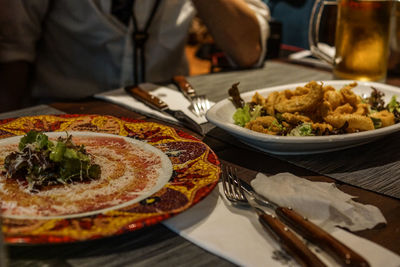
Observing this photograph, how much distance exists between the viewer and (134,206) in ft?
1.77

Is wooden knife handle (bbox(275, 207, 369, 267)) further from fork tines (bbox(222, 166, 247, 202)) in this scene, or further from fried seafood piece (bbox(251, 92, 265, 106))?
fried seafood piece (bbox(251, 92, 265, 106))

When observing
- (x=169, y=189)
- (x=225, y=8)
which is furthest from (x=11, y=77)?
(x=169, y=189)

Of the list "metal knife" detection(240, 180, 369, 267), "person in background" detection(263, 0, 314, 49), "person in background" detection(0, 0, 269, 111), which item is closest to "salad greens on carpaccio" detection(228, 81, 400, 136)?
"metal knife" detection(240, 180, 369, 267)

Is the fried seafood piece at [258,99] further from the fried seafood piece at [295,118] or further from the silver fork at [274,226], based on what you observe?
the silver fork at [274,226]

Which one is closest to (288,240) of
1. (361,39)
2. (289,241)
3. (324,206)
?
(289,241)

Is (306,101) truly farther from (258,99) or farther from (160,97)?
(160,97)

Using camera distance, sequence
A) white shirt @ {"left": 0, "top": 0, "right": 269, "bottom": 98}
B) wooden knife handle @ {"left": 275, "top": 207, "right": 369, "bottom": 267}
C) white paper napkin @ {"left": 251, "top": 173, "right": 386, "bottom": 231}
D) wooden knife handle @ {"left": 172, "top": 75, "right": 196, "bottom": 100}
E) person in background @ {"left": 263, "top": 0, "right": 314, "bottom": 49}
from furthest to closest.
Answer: person in background @ {"left": 263, "top": 0, "right": 314, "bottom": 49} → white shirt @ {"left": 0, "top": 0, "right": 269, "bottom": 98} → wooden knife handle @ {"left": 172, "top": 75, "right": 196, "bottom": 100} → white paper napkin @ {"left": 251, "top": 173, "right": 386, "bottom": 231} → wooden knife handle @ {"left": 275, "top": 207, "right": 369, "bottom": 267}

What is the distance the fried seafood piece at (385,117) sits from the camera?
86cm

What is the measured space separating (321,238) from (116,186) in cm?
27

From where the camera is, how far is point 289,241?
1.61ft

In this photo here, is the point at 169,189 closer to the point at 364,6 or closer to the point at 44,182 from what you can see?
the point at 44,182

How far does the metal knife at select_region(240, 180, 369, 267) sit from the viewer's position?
46 cm

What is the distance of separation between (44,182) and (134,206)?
0.14 m

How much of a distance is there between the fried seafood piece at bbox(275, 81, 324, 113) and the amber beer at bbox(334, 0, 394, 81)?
0.45m
